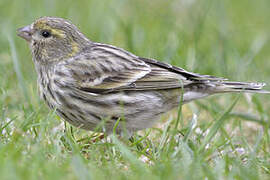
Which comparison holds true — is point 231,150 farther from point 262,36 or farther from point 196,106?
point 262,36

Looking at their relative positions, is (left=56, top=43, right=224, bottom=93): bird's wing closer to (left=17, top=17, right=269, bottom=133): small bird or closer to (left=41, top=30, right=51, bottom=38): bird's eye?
(left=17, top=17, right=269, bottom=133): small bird

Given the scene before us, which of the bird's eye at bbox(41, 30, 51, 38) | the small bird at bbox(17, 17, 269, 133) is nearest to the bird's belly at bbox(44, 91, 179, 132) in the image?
the small bird at bbox(17, 17, 269, 133)

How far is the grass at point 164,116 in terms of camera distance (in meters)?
3.69

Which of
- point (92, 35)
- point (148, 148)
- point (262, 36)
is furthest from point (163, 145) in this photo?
point (262, 36)

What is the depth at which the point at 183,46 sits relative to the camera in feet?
24.7

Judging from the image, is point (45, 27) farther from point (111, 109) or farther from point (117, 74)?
point (111, 109)

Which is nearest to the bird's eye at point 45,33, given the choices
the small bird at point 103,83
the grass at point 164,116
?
the small bird at point 103,83

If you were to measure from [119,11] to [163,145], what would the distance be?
510cm

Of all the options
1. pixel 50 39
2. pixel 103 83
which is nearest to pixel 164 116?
pixel 103 83

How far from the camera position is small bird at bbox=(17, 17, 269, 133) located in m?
4.79

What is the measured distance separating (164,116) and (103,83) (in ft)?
4.69

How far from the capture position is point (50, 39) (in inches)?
208

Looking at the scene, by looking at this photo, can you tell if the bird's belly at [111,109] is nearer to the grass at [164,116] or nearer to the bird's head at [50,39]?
the grass at [164,116]

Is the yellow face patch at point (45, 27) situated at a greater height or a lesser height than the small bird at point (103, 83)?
greater
